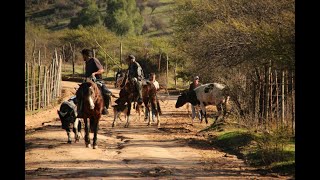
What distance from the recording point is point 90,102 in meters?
15.5

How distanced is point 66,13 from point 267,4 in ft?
272

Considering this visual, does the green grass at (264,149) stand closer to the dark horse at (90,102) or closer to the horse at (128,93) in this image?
the dark horse at (90,102)

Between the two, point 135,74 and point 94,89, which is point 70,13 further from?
point 94,89

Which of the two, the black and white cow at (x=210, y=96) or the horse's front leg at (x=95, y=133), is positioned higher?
the black and white cow at (x=210, y=96)

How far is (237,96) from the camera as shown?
2102 cm

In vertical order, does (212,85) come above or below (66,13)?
below

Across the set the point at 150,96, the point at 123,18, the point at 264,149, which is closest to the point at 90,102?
the point at 264,149

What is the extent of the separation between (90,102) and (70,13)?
85.7m

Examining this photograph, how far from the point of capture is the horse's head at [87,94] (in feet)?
50.9

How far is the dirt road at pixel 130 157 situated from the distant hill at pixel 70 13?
71658 mm

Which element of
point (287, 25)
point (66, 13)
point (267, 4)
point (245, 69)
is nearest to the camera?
point (287, 25)

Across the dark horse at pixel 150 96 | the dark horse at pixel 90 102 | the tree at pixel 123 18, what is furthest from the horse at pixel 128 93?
the tree at pixel 123 18
